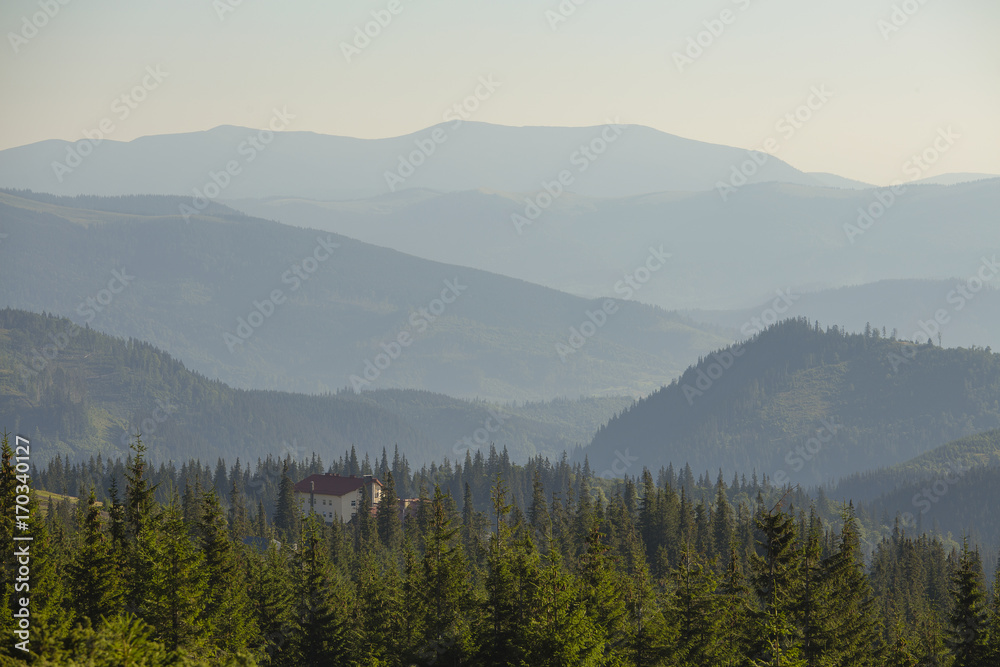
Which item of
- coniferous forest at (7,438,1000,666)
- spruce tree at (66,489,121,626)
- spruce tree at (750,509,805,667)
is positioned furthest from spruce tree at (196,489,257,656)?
spruce tree at (750,509,805,667)

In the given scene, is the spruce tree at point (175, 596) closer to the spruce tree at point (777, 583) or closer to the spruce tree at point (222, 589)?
the spruce tree at point (222, 589)

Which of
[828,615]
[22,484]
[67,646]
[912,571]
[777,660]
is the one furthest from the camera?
[912,571]

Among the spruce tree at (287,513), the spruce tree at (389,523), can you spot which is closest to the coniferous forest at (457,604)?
the spruce tree at (389,523)

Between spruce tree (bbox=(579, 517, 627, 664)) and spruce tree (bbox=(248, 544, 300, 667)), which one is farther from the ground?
spruce tree (bbox=(579, 517, 627, 664))

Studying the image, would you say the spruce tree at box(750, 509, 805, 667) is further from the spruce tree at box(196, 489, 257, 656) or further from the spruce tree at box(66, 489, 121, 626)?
the spruce tree at box(66, 489, 121, 626)

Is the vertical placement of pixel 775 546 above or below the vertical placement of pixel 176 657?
above

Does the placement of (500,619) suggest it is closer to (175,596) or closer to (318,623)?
(318,623)

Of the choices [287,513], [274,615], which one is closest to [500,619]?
[274,615]

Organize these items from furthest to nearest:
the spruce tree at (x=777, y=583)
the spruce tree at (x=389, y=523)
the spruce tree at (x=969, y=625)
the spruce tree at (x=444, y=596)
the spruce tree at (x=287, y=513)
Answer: the spruce tree at (x=287, y=513), the spruce tree at (x=389, y=523), the spruce tree at (x=969, y=625), the spruce tree at (x=444, y=596), the spruce tree at (x=777, y=583)

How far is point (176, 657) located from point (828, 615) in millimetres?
40400

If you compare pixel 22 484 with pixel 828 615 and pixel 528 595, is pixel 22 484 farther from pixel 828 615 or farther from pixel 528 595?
pixel 828 615

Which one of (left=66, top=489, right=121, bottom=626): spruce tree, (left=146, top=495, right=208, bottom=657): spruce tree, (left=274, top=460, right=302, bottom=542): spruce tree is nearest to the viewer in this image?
(left=146, top=495, right=208, bottom=657): spruce tree

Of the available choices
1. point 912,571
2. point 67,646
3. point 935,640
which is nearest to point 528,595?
point 67,646

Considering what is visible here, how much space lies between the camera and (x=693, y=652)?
72.4m
